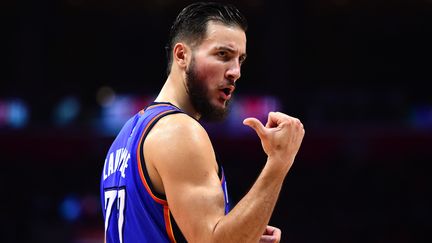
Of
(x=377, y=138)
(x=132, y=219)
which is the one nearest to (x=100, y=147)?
(x=377, y=138)

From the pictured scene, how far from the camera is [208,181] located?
223cm

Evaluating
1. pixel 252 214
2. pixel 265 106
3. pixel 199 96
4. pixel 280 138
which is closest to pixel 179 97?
pixel 199 96

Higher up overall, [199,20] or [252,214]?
[199,20]

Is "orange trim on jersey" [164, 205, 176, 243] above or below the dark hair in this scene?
below

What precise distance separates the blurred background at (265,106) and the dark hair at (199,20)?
8.38 metres

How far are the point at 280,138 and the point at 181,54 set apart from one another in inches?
24.5

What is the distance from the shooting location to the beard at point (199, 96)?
257 centimetres

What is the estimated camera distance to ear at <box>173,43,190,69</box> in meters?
2.64

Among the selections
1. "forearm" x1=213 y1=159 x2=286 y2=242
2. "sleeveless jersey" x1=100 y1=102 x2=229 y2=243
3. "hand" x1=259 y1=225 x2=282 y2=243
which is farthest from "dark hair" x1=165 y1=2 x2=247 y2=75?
"hand" x1=259 y1=225 x2=282 y2=243

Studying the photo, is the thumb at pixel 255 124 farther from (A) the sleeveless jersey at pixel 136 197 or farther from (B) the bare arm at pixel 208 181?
(A) the sleeveless jersey at pixel 136 197

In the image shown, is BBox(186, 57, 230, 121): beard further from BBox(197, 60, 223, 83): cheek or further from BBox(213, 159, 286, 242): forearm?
BBox(213, 159, 286, 242): forearm

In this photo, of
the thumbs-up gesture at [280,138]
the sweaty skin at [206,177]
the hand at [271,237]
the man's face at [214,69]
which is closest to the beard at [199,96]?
the man's face at [214,69]

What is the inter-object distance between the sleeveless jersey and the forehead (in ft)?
0.92

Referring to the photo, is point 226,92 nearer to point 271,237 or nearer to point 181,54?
point 181,54
